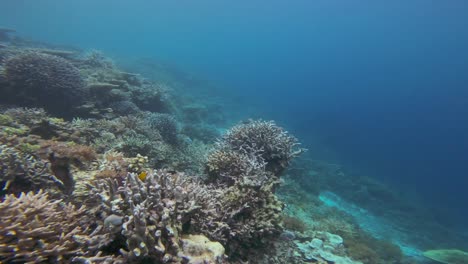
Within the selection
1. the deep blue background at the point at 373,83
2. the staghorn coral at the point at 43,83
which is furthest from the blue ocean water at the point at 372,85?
the staghorn coral at the point at 43,83

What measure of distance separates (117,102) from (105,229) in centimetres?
899

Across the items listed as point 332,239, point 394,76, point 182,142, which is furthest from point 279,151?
point 394,76

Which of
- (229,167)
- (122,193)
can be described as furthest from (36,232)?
(229,167)

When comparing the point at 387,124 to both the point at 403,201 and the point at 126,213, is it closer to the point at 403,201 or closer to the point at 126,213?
the point at 403,201

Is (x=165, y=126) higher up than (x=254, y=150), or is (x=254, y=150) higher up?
(x=165, y=126)

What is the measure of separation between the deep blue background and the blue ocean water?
0.47 m

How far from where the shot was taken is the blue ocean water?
42.4m

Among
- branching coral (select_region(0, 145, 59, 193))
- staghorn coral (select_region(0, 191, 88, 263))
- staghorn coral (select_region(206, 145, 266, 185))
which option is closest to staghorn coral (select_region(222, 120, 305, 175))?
staghorn coral (select_region(206, 145, 266, 185))

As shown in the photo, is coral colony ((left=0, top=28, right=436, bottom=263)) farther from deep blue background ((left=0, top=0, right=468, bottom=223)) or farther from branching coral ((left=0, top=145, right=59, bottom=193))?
deep blue background ((left=0, top=0, right=468, bottom=223))

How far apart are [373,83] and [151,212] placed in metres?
173

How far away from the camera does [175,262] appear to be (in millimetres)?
2705

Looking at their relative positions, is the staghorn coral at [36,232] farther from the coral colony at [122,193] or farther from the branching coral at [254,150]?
the branching coral at [254,150]

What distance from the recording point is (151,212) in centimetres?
301

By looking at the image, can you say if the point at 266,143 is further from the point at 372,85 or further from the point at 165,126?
the point at 372,85
